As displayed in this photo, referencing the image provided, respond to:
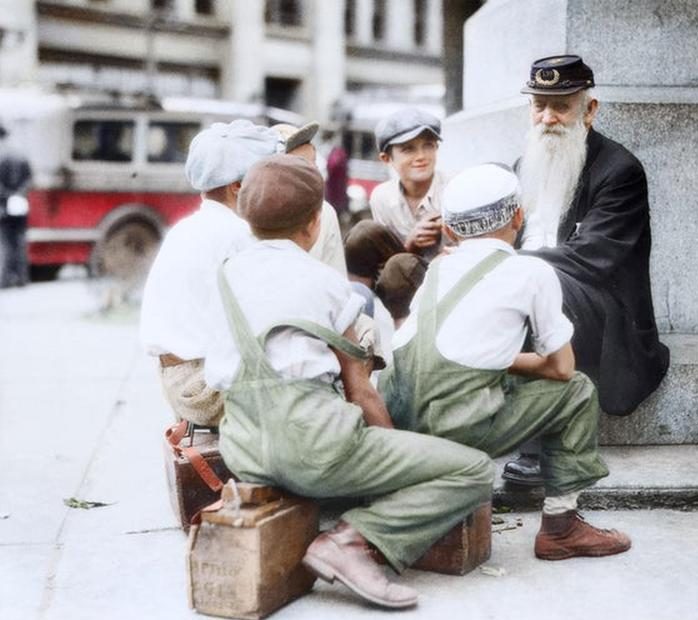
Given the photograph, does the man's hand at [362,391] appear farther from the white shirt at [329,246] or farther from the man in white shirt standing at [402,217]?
the man in white shirt standing at [402,217]

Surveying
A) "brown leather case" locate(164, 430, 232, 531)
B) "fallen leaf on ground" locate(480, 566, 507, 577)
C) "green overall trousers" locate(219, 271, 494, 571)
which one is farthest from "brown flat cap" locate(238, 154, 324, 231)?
"fallen leaf on ground" locate(480, 566, 507, 577)

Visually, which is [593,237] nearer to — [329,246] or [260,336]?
[329,246]

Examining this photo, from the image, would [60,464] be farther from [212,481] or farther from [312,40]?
[312,40]

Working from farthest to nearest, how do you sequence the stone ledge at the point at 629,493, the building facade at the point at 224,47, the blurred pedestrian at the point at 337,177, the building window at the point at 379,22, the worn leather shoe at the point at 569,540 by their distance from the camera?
the building window at the point at 379,22 < the building facade at the point at 224,47 < the blurred pedestrian at the point at 337,177 < the stone ledge at the point at 629,493 < the worn leather shoe at the point at 569,540

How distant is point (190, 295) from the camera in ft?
A: 13.6

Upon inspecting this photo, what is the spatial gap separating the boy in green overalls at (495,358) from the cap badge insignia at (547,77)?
3.50 feet

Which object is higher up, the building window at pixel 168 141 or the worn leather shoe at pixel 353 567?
the building window at pixel 168 141

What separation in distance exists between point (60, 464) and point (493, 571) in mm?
2467

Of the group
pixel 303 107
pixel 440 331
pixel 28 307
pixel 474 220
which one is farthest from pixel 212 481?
pixel 303 107

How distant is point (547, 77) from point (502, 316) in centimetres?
145

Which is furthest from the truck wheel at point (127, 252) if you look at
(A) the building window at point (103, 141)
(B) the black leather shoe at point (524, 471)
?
(B) the black leather shoe at point (524, 471)

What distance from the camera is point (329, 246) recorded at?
5137 millimetres

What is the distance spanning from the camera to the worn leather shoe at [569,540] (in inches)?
154

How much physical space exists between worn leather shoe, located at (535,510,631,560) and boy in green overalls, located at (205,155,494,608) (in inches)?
15.5
